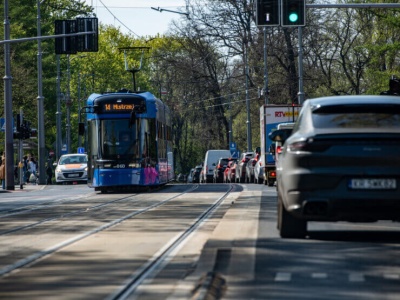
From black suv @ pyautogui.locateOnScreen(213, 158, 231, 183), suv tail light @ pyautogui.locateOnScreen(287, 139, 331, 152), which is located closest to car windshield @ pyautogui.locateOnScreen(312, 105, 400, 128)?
suv tail light @ pyautogui.locateOnScreen(287, 139, 331, 152)

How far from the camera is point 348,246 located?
48.0ft

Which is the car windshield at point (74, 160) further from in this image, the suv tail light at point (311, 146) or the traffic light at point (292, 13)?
the suv tail light at point (311, 146)

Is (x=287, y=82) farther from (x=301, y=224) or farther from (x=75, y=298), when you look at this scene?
(x=75, y=298)

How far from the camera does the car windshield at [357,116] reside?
49.2 ft

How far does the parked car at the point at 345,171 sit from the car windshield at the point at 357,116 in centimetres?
1

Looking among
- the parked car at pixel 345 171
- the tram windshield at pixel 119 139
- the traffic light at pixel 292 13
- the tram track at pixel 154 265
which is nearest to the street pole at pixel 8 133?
the tram windshield at pixel 119 139

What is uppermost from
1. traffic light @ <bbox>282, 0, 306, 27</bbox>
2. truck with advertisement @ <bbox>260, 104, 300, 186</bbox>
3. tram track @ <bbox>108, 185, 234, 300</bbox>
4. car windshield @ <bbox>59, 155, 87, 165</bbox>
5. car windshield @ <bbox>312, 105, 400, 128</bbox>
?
traffic light @ <bbox>282, 0, 306, 27</bbox>

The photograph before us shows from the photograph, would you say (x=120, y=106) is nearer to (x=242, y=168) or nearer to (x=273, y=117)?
(x=273, y=117)

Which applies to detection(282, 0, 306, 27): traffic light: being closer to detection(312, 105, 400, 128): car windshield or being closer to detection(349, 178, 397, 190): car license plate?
detection(312, 105, 400, 128): car windshield

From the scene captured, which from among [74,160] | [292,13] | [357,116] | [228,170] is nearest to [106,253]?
[357,116]

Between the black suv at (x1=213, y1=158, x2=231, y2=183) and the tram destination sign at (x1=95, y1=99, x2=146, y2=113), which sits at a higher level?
the tram destination sign at (x1=95, y1=99, x2=146, y2=113)

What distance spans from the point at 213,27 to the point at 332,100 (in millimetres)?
56207

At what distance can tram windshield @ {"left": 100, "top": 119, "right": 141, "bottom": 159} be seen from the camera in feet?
133

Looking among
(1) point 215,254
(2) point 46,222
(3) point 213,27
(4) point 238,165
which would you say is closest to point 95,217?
(2) point 46,222
